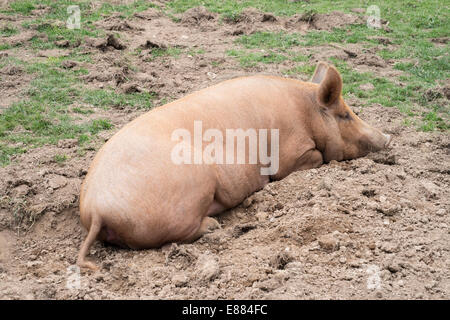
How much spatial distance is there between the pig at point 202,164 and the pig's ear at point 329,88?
0.4 inches

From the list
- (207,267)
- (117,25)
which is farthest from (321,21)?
(207,267)

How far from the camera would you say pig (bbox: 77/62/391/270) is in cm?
378

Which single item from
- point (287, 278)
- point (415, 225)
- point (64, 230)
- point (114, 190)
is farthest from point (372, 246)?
point (64, 230)

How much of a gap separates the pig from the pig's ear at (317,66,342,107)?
1 centimetres

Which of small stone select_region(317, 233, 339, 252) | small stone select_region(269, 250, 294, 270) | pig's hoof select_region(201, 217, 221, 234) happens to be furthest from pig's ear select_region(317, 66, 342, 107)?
small stone select_region(269, 250, 294, 270)

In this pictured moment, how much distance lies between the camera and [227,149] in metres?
4.58

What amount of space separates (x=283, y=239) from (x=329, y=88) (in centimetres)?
198

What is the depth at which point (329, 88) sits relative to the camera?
5.11 m

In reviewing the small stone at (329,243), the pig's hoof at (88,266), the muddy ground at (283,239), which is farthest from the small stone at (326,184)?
the pig's hoof at (88,266)

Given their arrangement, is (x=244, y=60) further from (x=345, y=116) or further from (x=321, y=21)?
(x=345, y=116)

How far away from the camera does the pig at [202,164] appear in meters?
3.78

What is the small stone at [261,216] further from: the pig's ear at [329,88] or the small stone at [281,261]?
the pig's ear at [329,88]

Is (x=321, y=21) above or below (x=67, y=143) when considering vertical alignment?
above

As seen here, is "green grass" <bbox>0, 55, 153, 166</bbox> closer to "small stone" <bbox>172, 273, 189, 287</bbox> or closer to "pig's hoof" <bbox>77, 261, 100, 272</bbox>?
"pig's hoof" <bbox>77, 261, 100, 272</bbox>
